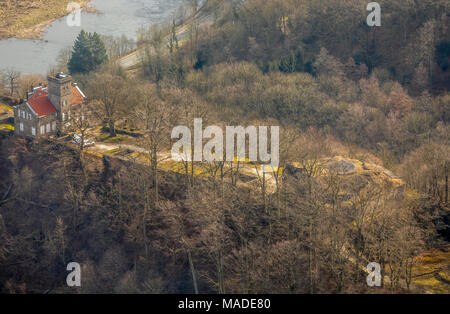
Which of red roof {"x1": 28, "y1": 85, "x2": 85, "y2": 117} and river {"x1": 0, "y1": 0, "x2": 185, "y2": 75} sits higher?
river {"x1": 0, "y1": 0, "x2": 185, "y2": 75}

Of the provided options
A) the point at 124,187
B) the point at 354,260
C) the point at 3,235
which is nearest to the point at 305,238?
the point at 354,260

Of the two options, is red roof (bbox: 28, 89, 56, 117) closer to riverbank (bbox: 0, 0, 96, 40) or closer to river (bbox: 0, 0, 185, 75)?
river (bbox: 0, 0, 185, 75)

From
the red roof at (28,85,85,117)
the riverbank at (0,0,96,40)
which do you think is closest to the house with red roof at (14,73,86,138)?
the red roof at (28,85,85,117)

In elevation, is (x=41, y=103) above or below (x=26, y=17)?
below

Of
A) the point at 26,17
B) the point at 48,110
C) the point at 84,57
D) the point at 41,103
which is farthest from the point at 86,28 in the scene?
the point at 48,110

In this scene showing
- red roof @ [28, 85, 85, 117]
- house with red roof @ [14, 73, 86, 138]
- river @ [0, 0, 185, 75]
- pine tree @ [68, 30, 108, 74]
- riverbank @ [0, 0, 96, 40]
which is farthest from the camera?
riverbank @ [0, 0, 96, 40]

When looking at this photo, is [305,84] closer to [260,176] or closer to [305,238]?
[260,176]

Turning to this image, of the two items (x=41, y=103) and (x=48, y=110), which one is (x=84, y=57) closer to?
(x=41, y=103)

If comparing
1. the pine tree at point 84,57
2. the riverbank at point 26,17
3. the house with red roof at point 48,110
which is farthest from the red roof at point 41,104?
the riverbank at point 26,17
